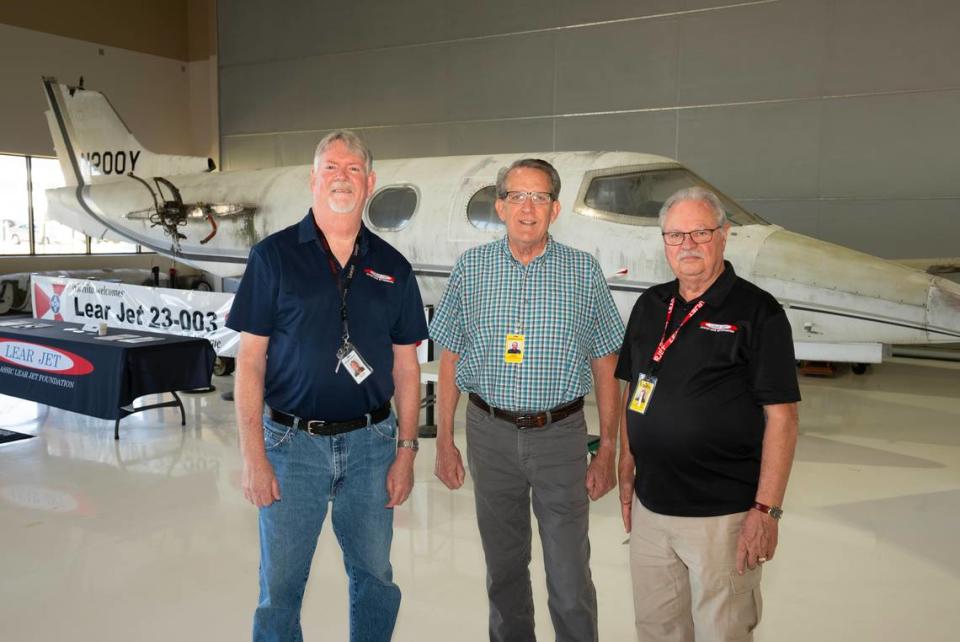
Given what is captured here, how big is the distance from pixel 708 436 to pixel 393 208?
6932mm

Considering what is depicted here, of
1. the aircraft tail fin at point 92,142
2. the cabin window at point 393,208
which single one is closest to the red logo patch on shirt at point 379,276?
the cabin window at point 393,208

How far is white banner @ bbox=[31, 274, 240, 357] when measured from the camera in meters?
8.91

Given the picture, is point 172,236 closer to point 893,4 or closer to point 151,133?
point 893,4

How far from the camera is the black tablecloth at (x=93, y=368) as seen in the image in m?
7.28

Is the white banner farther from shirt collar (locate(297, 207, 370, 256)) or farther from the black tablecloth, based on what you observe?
shirt collar (locate(297, 207, 370, 256))

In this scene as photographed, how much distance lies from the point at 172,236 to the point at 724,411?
959 cm

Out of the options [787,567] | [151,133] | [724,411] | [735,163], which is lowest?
[787,567]

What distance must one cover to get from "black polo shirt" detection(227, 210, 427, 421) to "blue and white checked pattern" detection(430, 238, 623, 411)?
14.6 inches

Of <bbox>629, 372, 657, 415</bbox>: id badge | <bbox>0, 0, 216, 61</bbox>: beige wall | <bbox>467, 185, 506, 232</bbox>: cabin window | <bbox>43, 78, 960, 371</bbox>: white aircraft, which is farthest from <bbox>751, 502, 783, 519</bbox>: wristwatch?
<bbox>0, 0, 216, 61</bbox>: beige wall

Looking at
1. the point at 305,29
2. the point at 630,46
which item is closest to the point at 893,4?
the point at 630,46

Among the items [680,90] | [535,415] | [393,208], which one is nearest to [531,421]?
[535,415]

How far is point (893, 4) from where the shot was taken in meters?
12.7

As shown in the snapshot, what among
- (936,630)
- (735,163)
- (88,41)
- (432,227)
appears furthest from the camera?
(88,41)

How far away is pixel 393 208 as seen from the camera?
9117 millimetres
